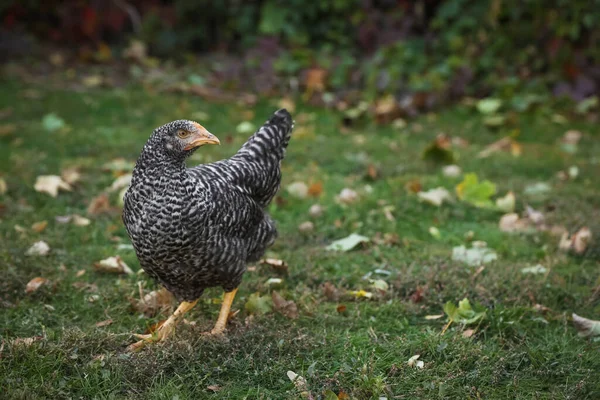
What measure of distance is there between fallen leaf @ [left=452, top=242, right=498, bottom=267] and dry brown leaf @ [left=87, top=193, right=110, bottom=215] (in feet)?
7.42

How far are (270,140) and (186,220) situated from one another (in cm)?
98

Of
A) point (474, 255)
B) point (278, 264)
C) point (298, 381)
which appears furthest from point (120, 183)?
point (298, 381)

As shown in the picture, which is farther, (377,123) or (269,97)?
(269,97)

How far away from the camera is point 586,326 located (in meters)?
3.31

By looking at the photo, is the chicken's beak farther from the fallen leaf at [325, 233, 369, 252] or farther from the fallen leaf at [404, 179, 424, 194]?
the fallen leaf at [404, 179, 424, 194]

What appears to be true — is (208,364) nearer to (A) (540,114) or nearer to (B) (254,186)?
(B) (254,186)

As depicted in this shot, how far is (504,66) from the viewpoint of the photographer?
7793 millimetres

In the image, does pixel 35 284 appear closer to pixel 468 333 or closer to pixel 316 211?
pixel 316 211

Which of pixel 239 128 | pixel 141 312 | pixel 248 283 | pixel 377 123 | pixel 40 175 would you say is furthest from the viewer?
pixel 377 123

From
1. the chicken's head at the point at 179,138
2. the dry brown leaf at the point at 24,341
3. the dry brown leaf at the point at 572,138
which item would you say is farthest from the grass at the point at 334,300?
the chicken's head at the point at 179,138

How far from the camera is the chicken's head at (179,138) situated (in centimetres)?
304

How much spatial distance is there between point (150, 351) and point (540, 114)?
5493mm

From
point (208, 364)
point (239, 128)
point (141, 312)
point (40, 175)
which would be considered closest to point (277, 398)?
point (208, 364)

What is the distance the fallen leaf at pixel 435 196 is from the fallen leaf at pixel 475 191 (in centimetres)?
10
